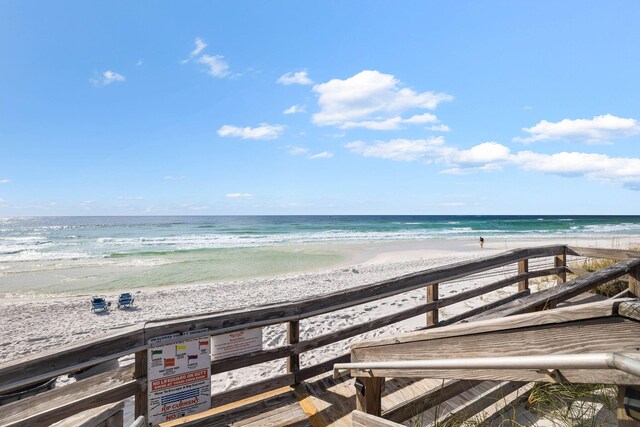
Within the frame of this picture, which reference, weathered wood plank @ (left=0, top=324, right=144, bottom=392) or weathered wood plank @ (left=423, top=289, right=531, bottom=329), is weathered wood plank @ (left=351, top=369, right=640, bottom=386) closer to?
weathered wood plank @ (left=0, top=324, right=144, bottom=392)

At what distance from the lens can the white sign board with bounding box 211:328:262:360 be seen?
9.55 feet

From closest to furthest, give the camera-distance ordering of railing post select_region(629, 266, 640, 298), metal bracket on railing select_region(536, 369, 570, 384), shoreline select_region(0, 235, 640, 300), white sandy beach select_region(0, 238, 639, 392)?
metal bracket on railing select_region(536, 369, 570, 384), railing post select_region(629, 266, 640, 298), white sandy beach select_region(0, 238, 639, 392), shoreline select_region(0, 235, 640, 300)

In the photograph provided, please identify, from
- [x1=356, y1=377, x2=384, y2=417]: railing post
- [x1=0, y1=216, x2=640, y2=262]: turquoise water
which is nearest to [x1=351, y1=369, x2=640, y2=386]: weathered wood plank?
[x1=356, y1=377, x2=384, y2=417]: railing post

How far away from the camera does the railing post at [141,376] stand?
8.38 feet

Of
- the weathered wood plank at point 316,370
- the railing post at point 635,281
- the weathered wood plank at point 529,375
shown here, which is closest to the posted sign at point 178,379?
the weathered wood plank at point 316,370

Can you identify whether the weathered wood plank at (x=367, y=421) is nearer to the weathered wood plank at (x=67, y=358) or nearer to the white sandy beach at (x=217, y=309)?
the weathered wood plank at (x=67, y=358)

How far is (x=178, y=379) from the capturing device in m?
2.69

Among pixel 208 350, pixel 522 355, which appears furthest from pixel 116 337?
pixel 522 355

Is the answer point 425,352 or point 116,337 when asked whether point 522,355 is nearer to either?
point 425,352

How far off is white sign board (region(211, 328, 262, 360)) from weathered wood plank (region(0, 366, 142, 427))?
1.93 feet

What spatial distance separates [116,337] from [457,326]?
2.13m

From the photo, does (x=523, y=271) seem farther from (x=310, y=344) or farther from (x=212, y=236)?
(x=212, y=236)

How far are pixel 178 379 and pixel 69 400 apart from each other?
675 millimetres

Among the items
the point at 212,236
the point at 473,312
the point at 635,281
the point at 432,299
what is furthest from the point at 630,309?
the point at 212,236
